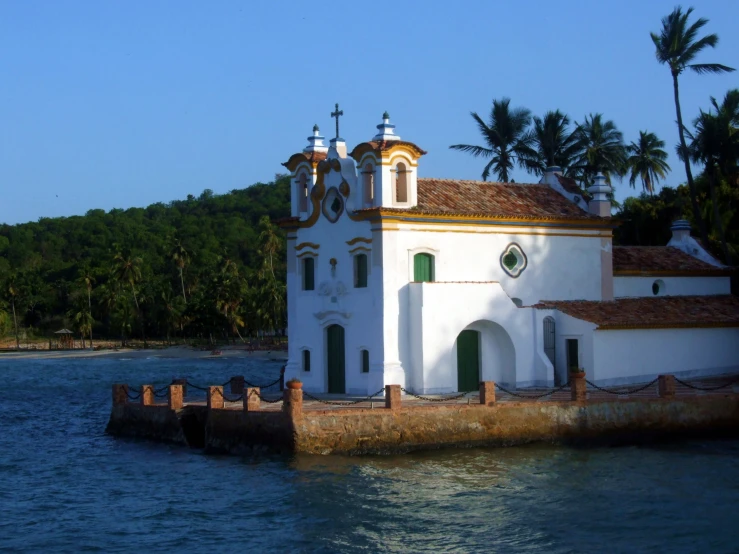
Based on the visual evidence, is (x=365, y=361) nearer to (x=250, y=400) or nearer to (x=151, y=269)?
(x=250, y=400)

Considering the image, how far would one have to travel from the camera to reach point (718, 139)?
4309 cm

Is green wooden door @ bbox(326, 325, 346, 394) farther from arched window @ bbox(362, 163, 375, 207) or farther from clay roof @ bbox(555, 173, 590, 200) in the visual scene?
clay roof @ bbox(555, 173, 590, 200)

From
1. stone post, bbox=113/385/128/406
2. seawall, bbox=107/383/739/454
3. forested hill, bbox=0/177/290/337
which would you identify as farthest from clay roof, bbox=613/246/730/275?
forested hill, bbox=0/177/290/337

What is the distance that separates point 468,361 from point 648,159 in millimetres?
25941

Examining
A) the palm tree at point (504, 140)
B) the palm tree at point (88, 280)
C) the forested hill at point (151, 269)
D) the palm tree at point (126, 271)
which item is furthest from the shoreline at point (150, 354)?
the palm tree at point (504, 140)

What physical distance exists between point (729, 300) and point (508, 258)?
9555 mm

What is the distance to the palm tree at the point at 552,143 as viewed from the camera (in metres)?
49.2

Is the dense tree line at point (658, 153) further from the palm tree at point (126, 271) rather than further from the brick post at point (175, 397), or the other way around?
the palm tree at point (126, 271)

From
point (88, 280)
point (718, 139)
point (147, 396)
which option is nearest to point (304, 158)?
point (147, 396)

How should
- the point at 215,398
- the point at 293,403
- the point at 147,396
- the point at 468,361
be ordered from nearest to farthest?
the point at 293,403
the point at 215,398
the point at 147,396
the point at 468,361

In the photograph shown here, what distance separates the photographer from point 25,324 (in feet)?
361

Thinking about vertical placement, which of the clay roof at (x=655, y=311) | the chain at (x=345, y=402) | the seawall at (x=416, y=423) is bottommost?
the seawall at (x=416, y=423)

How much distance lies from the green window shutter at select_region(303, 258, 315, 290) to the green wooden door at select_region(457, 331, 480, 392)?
4.91m

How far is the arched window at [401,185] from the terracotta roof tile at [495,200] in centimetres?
53
